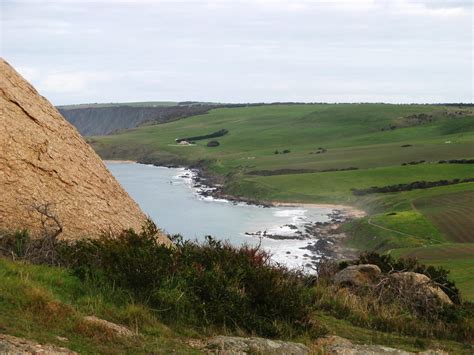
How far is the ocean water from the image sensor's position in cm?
5323

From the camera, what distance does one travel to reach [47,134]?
1361 cm

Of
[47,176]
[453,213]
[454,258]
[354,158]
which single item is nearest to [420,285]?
[47,176]

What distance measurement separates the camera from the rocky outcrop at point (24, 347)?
6.83 meters

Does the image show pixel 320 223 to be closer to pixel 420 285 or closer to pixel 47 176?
pixel 420 285

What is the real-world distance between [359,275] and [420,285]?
4.21 ft

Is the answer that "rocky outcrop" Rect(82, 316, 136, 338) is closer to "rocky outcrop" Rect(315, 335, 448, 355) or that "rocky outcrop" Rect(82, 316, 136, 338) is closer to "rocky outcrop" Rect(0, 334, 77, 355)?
"rocky outcrop" Rect(0, 334, 77, 355)

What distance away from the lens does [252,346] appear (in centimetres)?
850

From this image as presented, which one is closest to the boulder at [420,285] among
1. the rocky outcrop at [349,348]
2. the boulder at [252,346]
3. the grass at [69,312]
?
the rocky outcrop at [349,348]

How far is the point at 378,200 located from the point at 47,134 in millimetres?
60955

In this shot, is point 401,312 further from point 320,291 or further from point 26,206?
point 26,206

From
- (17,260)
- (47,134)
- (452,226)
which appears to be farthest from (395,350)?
(452,226)

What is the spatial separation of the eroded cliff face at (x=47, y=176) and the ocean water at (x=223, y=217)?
29791 millimetres

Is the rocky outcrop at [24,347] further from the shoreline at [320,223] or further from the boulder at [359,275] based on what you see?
the shoreline at [320,223]

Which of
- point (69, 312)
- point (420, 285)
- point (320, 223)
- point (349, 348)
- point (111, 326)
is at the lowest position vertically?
point (320, 223)
